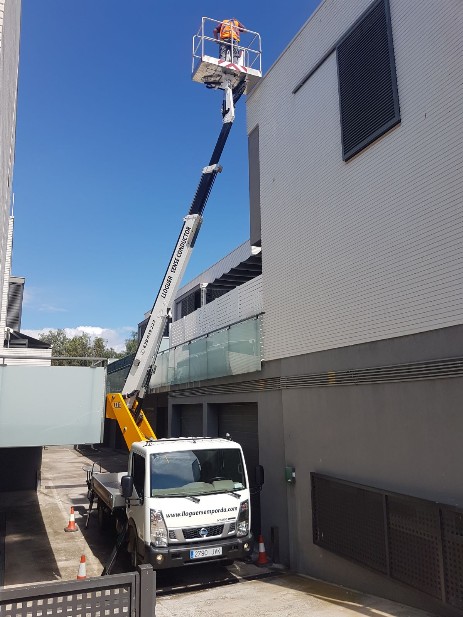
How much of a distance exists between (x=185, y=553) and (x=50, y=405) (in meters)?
3.44

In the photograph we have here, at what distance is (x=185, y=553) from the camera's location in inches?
322

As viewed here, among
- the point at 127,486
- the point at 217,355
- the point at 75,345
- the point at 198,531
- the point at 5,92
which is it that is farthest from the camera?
the point at 75,345

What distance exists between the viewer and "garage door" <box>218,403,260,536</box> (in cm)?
1237

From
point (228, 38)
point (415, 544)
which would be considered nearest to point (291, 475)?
point (415, 544)

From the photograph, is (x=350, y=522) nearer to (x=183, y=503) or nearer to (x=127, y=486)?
(x=183, y=503)

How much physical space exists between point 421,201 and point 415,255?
87cm

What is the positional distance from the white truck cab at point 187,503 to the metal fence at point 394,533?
1.55m

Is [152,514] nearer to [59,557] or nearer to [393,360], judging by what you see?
[59,557]

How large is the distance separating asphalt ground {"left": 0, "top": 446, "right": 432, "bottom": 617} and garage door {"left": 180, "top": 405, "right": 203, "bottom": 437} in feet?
13.9

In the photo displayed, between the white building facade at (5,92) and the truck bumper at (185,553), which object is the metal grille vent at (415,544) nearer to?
the truck bumper at (185,553)

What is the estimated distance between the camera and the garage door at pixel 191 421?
1661 cm

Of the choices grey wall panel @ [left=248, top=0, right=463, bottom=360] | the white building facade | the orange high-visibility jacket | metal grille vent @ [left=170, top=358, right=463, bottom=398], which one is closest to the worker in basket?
the orange high-visibility jacket

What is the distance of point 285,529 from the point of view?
34.7 ft

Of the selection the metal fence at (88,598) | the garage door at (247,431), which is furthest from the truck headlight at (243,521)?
the metal fence at (88,598)
